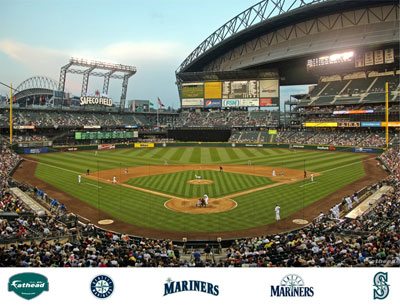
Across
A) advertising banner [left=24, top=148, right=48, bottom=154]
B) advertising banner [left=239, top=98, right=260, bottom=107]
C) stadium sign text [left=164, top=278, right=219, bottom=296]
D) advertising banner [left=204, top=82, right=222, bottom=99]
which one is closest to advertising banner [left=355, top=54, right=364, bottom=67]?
advertising banner [left=239, top=98, right=260, bottom=107]

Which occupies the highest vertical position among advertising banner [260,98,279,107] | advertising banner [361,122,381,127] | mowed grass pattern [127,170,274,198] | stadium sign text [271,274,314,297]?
advertising banner [260,98,279,107]

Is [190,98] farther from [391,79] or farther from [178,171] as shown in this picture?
[178,171]

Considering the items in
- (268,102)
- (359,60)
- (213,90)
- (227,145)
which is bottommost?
(227,145)

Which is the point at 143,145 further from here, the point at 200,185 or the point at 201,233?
the point at 201,233

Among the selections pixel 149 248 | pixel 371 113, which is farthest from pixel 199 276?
pixel 371 113

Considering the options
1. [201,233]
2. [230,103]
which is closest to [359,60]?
[230,103]

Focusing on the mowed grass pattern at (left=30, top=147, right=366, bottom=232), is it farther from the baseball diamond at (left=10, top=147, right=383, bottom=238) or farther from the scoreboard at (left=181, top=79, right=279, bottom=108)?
the scoreboard at (left=181, top=79, right=279, bottom=108)
